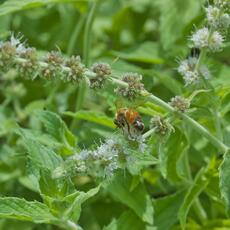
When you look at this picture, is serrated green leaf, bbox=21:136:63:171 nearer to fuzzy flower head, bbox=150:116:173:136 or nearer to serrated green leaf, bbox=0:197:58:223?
serrated green leaf, bbox=0:197:58:223

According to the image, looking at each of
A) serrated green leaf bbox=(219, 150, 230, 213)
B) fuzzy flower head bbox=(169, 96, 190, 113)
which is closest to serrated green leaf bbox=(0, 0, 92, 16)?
fuzzy flower head bbox=(169, 96, 190, 113)

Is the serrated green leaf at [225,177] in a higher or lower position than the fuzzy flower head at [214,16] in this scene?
lower

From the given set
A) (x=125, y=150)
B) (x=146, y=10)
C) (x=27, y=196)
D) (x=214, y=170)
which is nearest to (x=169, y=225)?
(x=214, y=170)

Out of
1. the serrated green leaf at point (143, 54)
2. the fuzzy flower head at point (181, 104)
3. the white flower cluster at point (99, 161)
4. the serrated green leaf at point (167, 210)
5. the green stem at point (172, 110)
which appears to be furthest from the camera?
the serrated green leaf at point (143, 54)

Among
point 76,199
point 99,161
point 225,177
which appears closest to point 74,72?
point 99,161

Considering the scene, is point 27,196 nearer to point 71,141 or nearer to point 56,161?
point 71,141

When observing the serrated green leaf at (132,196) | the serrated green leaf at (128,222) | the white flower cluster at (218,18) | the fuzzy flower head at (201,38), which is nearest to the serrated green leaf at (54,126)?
the serrated green leaf at (132,196)

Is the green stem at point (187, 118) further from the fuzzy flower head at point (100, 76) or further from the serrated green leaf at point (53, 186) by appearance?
the serrated green leaf at point (53, 186)
